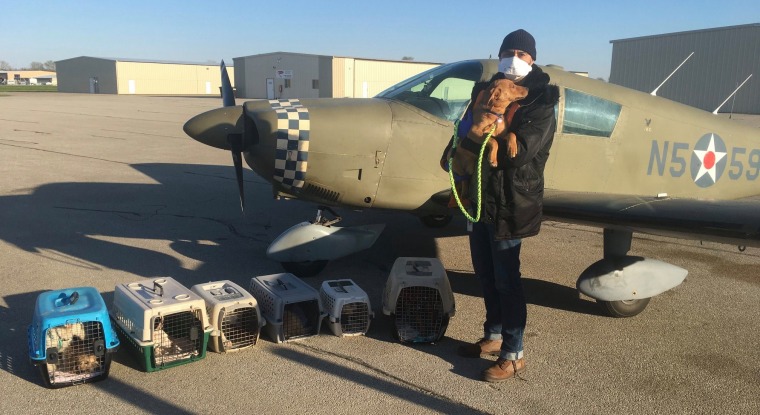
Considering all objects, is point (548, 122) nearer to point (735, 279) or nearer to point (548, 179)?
point (548, 179)

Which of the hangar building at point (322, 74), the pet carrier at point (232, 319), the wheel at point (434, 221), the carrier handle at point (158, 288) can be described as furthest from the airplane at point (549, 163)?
the hangar building at point (322, 74)

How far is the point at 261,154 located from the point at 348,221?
338cm

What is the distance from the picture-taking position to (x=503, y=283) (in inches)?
149

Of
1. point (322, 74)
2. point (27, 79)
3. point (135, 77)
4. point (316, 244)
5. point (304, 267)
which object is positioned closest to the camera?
point (316, 244)

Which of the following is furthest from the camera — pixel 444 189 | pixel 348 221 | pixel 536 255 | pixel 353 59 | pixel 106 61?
pixel 106 61

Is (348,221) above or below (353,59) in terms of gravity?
below

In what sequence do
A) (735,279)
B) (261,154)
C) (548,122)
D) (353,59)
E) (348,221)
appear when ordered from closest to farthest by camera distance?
(548,122), (261,154), (735,279), (348,221), (353,59)

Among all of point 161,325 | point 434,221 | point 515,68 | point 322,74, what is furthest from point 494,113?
point 322,74

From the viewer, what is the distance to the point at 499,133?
3.46 meters

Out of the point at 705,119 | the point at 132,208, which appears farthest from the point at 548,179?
the point at 132,208

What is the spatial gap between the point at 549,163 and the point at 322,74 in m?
48.8

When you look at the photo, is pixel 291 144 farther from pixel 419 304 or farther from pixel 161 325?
pixel 161 325

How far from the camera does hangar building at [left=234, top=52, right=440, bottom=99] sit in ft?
169

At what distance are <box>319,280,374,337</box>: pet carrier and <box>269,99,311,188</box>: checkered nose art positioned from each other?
1.13 m
